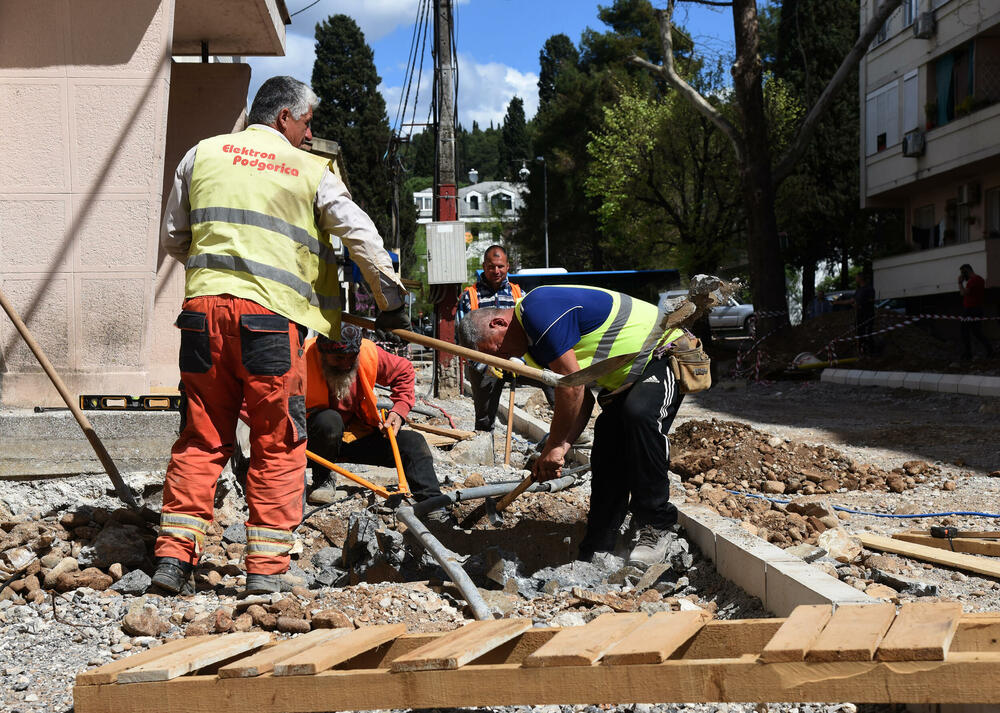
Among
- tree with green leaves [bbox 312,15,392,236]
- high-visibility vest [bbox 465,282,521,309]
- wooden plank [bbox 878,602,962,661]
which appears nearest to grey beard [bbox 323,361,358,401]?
wooden plank [bbox 878,602,962,661]

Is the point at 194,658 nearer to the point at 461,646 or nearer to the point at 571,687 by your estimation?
the point at 461,646

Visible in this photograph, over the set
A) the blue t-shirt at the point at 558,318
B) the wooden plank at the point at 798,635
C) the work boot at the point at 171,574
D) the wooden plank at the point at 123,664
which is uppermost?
the blue t-shirt at the point at 558,318

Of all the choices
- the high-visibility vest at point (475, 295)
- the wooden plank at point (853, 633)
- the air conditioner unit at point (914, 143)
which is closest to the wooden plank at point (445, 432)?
the high-visibility vest at point (475, 295)

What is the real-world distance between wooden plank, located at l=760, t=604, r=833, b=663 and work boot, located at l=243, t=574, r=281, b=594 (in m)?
2.08

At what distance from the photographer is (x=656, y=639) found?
279cm

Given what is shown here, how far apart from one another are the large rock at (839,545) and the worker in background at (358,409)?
2065 mm

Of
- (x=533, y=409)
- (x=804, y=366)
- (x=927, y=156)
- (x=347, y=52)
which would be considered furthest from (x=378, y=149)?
(x=533, y=409)

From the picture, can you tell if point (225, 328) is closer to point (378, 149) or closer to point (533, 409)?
point (533, 409)

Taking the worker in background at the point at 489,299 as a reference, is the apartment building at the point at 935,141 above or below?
above

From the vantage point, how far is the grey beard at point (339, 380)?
5723 mm

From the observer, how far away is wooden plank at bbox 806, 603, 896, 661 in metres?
2.52

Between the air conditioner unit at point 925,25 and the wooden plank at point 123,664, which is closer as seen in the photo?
the wooden plank at point 123,664

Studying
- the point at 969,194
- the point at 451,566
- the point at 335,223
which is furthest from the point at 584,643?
the point at 969,194

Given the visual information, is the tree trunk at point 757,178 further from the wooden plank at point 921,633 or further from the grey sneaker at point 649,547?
the wooden plank at point 921,633
